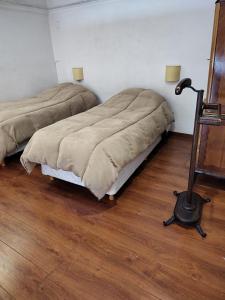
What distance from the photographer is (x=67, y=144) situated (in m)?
2.03

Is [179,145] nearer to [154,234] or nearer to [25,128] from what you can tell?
[154,234]

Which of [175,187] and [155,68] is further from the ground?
[155,68]

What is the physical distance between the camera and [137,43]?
3434 millimetres

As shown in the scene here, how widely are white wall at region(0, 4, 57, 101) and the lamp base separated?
3.67 meters

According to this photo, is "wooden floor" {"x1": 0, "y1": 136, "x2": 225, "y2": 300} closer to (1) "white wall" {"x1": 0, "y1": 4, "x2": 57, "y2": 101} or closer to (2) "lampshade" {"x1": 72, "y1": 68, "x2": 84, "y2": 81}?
(1) "white wall" {"x1": 0, "y1": 4, "x2": 57, "y2": 101}

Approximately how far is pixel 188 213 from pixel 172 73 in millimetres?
2175

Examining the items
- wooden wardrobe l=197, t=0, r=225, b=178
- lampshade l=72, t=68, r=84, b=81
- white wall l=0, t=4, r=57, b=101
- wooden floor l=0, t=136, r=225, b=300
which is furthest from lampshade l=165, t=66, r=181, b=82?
white wall l=0, t=4, r=57, b=101

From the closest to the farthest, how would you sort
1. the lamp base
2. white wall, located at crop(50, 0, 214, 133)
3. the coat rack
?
the coat rack, the lamp base, white wall, located at crop(50, 0, 214, 133)

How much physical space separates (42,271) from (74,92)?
10.5ft

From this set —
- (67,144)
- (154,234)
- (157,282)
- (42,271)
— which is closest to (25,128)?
(67,144)

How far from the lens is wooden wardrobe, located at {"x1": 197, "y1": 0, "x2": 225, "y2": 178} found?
5.70 ft

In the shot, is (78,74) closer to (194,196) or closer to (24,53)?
(24,53)

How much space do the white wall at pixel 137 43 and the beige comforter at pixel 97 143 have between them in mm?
877

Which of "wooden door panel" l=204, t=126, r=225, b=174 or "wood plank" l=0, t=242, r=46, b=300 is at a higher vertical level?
"wooden door panel" l=204, t=126, r=225, b=174
